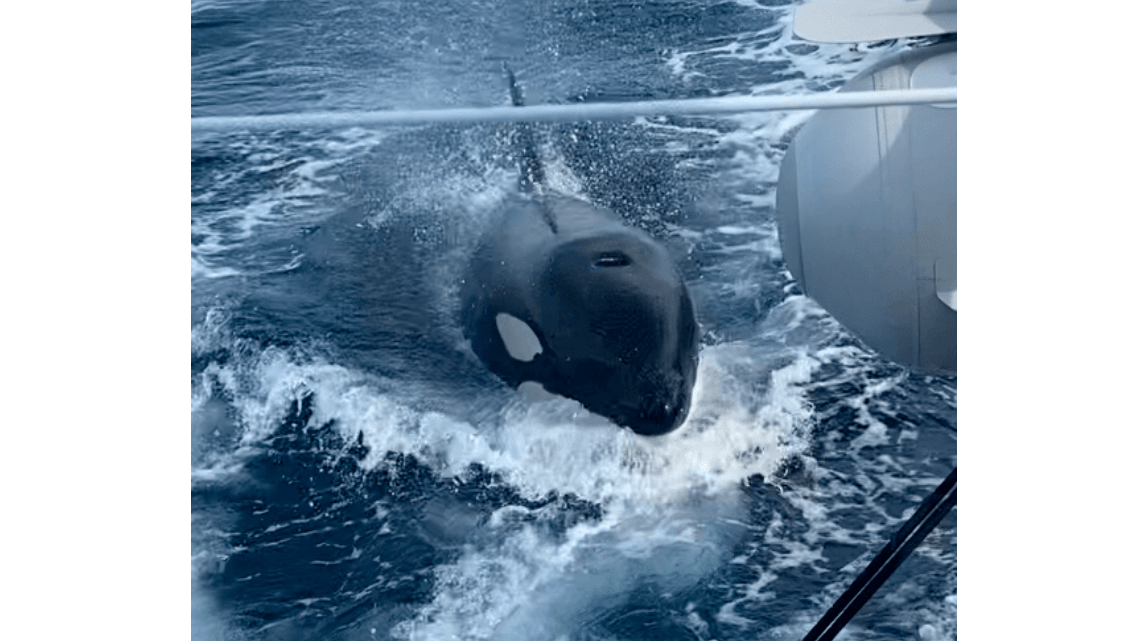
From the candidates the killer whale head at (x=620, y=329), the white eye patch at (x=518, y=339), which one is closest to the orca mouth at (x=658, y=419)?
the killer whale head at (x=620, y=329)

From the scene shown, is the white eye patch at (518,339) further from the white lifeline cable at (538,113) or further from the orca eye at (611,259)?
the white lifeline cable at (538,113)

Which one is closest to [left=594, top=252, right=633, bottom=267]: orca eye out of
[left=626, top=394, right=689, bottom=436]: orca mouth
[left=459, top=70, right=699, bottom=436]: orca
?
[left=459, top=70, right=699, bottom=436]: orca

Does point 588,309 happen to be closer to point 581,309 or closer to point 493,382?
point 581,309

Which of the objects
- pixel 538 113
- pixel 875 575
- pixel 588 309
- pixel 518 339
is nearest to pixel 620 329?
pixel 588 309

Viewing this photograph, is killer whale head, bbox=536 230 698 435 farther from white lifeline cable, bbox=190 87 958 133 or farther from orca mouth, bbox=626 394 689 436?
white lifeline cable, bbox=190 87 958 133

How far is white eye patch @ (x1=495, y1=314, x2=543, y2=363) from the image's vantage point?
9.32 ft

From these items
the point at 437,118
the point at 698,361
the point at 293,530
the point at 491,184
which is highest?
the point at 437,118

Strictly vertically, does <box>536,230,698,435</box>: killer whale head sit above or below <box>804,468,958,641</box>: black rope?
above

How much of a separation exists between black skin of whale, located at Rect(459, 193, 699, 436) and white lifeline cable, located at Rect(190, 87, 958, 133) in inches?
8.0

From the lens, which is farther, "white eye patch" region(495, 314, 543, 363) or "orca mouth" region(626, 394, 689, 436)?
"white eye patch" region(495, 314, 543, 363)
